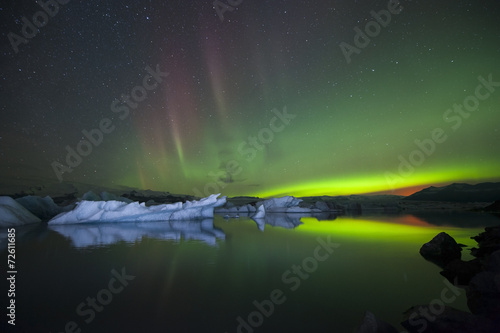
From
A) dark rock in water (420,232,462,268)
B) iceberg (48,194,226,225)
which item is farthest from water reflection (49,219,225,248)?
dark rock in water (420,232,462,268)

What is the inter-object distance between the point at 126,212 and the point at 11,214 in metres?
7.24

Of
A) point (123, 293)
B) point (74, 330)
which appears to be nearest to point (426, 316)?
point (74, 330)

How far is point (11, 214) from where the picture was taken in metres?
17.3

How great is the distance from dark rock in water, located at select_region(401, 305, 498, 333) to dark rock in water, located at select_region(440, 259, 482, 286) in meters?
3.01

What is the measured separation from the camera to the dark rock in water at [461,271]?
498cm

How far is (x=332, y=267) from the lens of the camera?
6426 millimetres

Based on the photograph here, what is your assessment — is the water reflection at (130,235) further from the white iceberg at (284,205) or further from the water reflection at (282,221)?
the white iceberg at (284,205)

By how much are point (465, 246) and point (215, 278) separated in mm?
9171

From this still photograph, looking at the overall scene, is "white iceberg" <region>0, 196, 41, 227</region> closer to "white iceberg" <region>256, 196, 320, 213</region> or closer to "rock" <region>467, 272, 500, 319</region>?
"rock" <region>467, 272, 500, 319</region>

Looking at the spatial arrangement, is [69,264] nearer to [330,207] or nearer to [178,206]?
[178,206]

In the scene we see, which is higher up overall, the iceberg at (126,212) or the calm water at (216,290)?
the iceberg at (126,212)

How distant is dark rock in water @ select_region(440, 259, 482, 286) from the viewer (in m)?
4.98

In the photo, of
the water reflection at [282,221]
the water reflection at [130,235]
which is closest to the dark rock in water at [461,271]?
the water reflection at [130,235]

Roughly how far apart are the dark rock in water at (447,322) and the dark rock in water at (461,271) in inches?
119
